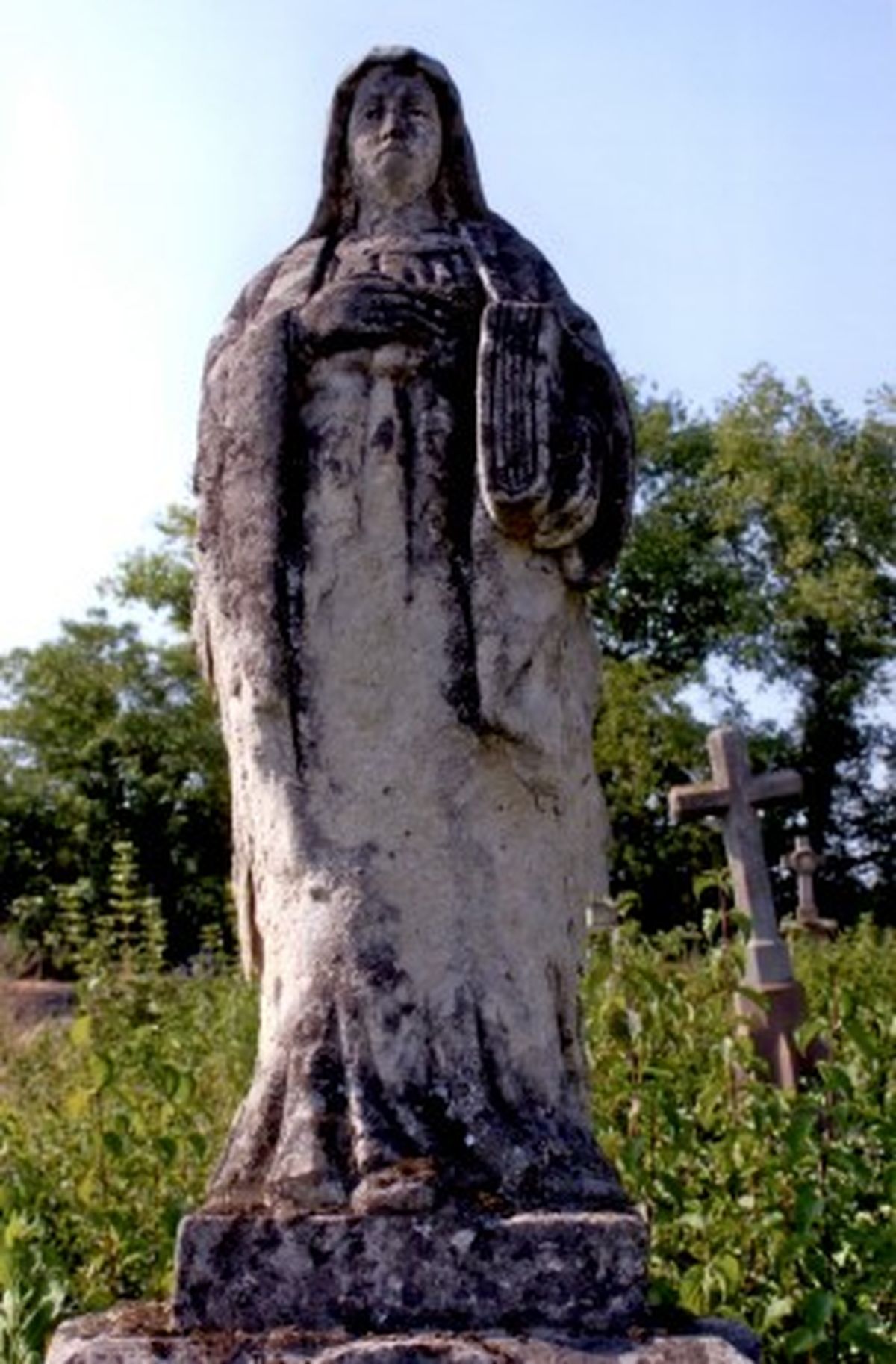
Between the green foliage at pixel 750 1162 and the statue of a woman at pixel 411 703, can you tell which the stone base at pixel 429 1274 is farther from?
the green foliage at pixel 750 1162

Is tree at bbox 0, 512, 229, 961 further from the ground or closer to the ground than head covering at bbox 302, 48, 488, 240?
further from the ground

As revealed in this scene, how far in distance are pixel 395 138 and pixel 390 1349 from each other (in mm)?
2546

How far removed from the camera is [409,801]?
11.0 ft

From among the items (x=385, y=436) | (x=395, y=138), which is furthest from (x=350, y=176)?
(x=385, y=436)

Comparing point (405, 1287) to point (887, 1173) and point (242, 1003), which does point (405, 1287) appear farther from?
point (242, 1003)

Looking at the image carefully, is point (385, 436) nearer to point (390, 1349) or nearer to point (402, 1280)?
point (402, 1280)

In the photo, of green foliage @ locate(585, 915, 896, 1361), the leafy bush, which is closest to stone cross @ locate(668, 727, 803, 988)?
the leafy bush

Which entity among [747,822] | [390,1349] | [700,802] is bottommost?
[390,1349]

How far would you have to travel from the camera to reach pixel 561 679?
3549 millimetres

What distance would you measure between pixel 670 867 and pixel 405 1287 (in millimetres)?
29993

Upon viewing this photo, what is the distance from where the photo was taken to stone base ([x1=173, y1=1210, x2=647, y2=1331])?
3016 mm

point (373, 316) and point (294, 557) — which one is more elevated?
point (373, 316)

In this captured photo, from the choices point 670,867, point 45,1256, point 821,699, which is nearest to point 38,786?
point 670,867

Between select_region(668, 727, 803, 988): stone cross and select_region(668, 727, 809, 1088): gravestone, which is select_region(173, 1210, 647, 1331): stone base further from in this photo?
select_region(668, 727, 803, 988): stone cross
